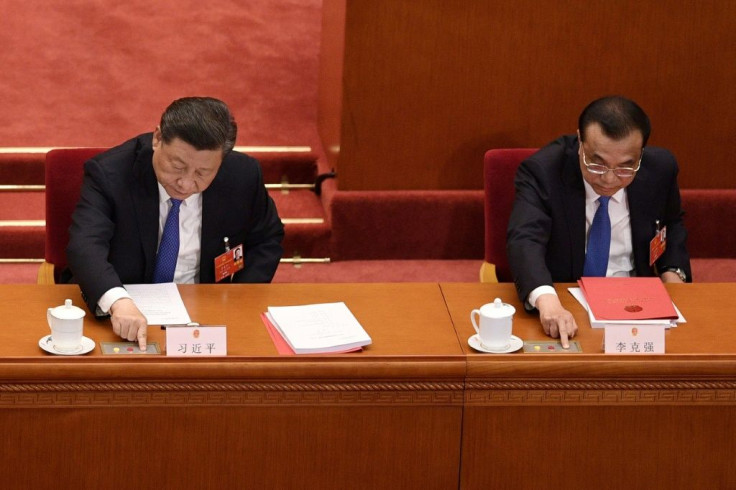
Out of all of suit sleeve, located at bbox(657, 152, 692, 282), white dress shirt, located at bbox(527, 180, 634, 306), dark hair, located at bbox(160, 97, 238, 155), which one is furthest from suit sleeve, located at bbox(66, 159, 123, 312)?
suit sleeve, located at bbox(657, 152, 692, 282)

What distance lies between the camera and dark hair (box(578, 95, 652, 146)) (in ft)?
10.9

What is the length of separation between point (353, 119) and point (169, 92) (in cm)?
112

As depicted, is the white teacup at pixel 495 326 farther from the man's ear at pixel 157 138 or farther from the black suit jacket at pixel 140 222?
Answer: the man's ear at pixel 157 138

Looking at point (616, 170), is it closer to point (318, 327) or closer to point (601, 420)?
point (601, 420)

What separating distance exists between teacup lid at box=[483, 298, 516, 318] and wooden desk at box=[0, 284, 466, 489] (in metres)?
0.12

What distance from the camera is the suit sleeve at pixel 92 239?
311 centimetres

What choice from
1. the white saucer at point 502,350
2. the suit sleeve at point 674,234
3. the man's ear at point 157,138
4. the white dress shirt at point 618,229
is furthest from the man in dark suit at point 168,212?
the suit sleeve at point 674,234

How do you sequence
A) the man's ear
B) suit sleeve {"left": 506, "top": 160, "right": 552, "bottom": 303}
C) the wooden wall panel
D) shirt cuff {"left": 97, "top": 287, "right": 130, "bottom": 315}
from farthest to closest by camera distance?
the wooden wall panel → suit sleeve {"left": 506, "top": 160, "right": 552, "bottom": 303} → the man's ear → shirt cuff {"left": 97, "top": 287, "right": 130, "bottom": 315}

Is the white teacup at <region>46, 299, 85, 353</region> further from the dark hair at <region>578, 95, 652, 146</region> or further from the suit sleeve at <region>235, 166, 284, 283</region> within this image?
the dark hair at <region>578, 95, 652, 146</region>

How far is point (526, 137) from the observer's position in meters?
4.50

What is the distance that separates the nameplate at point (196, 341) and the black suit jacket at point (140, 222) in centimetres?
31

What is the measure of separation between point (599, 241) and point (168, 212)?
4.02 feet

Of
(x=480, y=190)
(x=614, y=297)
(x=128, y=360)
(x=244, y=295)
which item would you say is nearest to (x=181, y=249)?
(x=244, y=295)

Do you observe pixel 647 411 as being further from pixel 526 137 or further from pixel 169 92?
pixel 169 92
